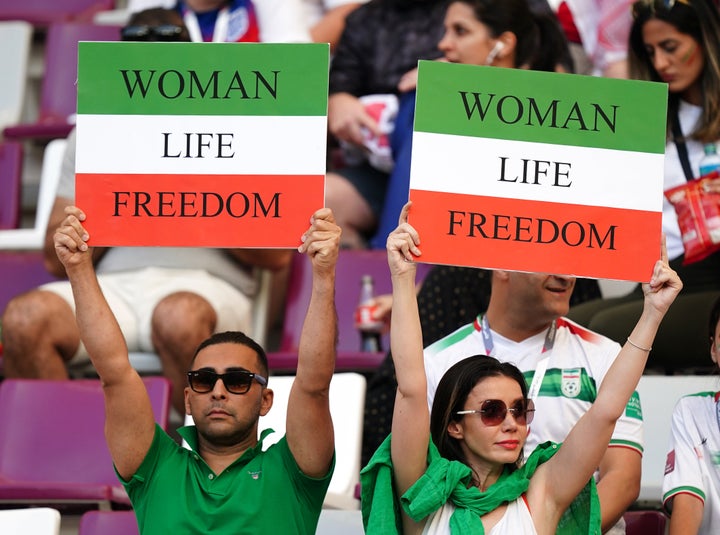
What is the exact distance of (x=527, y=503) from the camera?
3254mm

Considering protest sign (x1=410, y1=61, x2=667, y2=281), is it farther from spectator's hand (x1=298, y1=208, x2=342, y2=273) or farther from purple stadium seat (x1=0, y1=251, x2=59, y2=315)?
purple stadium seat (x1=0, y1=251, x2=59, y2=315)

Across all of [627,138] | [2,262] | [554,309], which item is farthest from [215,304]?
[627,138]

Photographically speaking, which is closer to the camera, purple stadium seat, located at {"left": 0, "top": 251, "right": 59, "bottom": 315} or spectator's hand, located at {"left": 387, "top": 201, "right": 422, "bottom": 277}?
spectator's hand, located at {"left": 387, "top": 201, "right": 422, "bottom": 277}

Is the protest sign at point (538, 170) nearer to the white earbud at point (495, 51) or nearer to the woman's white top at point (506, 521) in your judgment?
the woman's white top at point (506, 521)

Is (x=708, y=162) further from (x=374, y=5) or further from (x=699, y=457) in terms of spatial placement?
(x=374, y=5)

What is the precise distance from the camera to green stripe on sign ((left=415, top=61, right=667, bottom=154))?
3.42m

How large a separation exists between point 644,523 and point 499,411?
2.29 ft

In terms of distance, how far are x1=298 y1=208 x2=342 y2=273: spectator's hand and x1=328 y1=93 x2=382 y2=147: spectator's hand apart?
2.28 meters

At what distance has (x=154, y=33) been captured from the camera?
211 inches

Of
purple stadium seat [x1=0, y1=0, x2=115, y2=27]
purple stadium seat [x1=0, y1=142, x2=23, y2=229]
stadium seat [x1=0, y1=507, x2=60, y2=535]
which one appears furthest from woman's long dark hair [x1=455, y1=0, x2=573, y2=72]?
purple stadium seat [x1=0, y1=0, x2=115, y2=27]

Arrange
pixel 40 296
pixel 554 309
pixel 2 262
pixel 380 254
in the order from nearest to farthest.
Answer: pixel 554 309 < pixel 40 296 < pixel 380 254 < pixel 2 262

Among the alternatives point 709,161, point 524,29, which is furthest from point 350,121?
point 709,161

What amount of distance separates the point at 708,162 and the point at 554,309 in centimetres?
116

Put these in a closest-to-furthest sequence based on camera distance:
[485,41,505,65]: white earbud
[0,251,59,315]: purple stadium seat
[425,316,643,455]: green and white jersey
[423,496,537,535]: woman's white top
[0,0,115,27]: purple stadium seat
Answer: [423,496,537,535]: woman's white top
[425,316,643,455]: green and white jersey
[485,41,505,65]: white earbud
[0,251,59,315]: purple stadium seat
[0,0,115,27]: purple stadium seat
